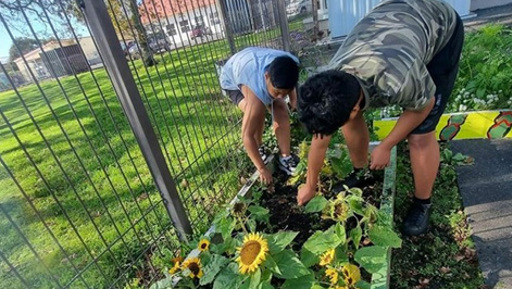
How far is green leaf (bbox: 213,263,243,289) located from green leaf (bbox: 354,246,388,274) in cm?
49

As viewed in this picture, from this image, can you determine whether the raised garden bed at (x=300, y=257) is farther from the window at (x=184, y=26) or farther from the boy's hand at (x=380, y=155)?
the window at (x=184, y=26)

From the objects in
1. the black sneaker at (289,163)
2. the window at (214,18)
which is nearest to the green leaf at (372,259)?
the black sneaker at (289,163)

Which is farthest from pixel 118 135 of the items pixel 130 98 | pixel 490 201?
pixel 490 201

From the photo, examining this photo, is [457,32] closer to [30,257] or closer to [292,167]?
[292,167]

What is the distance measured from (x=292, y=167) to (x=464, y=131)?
4.72 ft

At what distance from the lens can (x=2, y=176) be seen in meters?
2.09

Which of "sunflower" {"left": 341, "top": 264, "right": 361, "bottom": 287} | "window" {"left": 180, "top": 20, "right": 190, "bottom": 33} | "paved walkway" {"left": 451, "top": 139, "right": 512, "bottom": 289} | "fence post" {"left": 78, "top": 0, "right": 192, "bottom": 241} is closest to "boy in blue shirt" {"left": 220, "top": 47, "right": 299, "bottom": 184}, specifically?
"window" {"left": 180, "top": 20, "right": 190, "bottom": 33}

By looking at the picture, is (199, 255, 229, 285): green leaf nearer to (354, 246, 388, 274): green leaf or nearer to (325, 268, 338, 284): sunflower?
(325, 268, 338, 284): sunflower

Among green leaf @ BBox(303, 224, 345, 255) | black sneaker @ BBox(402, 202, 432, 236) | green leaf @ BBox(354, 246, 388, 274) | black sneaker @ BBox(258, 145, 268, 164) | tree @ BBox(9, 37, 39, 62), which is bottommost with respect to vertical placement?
black sneaker @ BBox(402, 202, 432, 236)

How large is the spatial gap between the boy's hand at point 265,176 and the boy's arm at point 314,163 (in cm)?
40

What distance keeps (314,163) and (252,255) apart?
0.79 m

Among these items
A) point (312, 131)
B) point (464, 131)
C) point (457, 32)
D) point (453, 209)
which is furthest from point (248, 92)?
point (464, 131)

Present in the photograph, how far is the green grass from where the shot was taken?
1.75 meters

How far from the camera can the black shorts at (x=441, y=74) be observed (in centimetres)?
180
